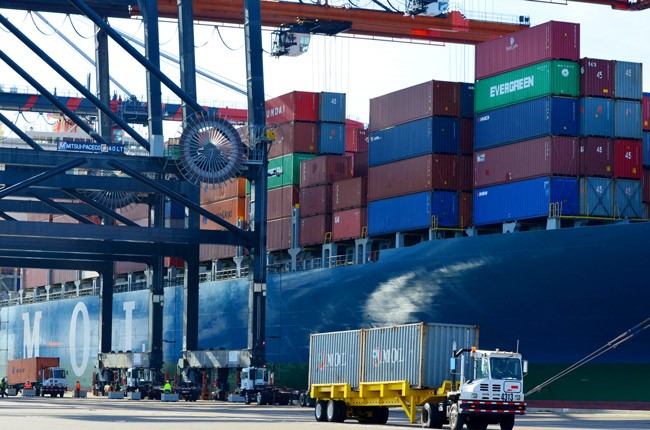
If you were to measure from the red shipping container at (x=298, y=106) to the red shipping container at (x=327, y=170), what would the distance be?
2129 mm

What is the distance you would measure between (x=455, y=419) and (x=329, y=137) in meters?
29.4

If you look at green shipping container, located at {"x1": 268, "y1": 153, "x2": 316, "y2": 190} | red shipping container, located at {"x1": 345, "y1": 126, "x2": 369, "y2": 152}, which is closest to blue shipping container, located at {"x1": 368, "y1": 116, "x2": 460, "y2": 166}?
green shipping container, located at {"x1": 268, "y1": 153, "x2": 316, "y2": 190}

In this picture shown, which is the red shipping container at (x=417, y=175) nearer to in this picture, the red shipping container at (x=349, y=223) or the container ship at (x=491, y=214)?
the container ship at (x=491, y=214)

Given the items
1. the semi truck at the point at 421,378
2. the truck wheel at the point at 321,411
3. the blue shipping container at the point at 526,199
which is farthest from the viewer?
the blue shipping container at the point at 526,199

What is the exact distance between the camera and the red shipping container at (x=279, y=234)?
58438 mm

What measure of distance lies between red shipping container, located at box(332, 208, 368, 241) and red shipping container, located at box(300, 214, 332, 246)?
0.58 metres

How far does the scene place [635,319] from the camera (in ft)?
134

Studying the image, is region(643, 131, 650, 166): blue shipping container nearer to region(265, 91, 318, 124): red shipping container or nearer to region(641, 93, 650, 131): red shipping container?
region(641, 93, 650, 131): red shipping container

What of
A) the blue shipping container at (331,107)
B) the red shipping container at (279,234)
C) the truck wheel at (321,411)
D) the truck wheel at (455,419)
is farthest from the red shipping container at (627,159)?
the red shipping container at (279,234)

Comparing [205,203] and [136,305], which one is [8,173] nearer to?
[205,203]

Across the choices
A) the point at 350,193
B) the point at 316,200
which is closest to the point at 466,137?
the point at 350,193

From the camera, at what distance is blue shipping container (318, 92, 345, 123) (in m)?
56.6

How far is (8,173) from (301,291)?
47.0ft

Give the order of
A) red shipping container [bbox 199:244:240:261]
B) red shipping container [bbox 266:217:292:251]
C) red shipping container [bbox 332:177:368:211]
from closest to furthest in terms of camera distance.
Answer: red shipping container [bbox 332:177:368:211], red shipping container [bbox 266:217:292:251], red shipping container [bbox 199:244:240:261]
